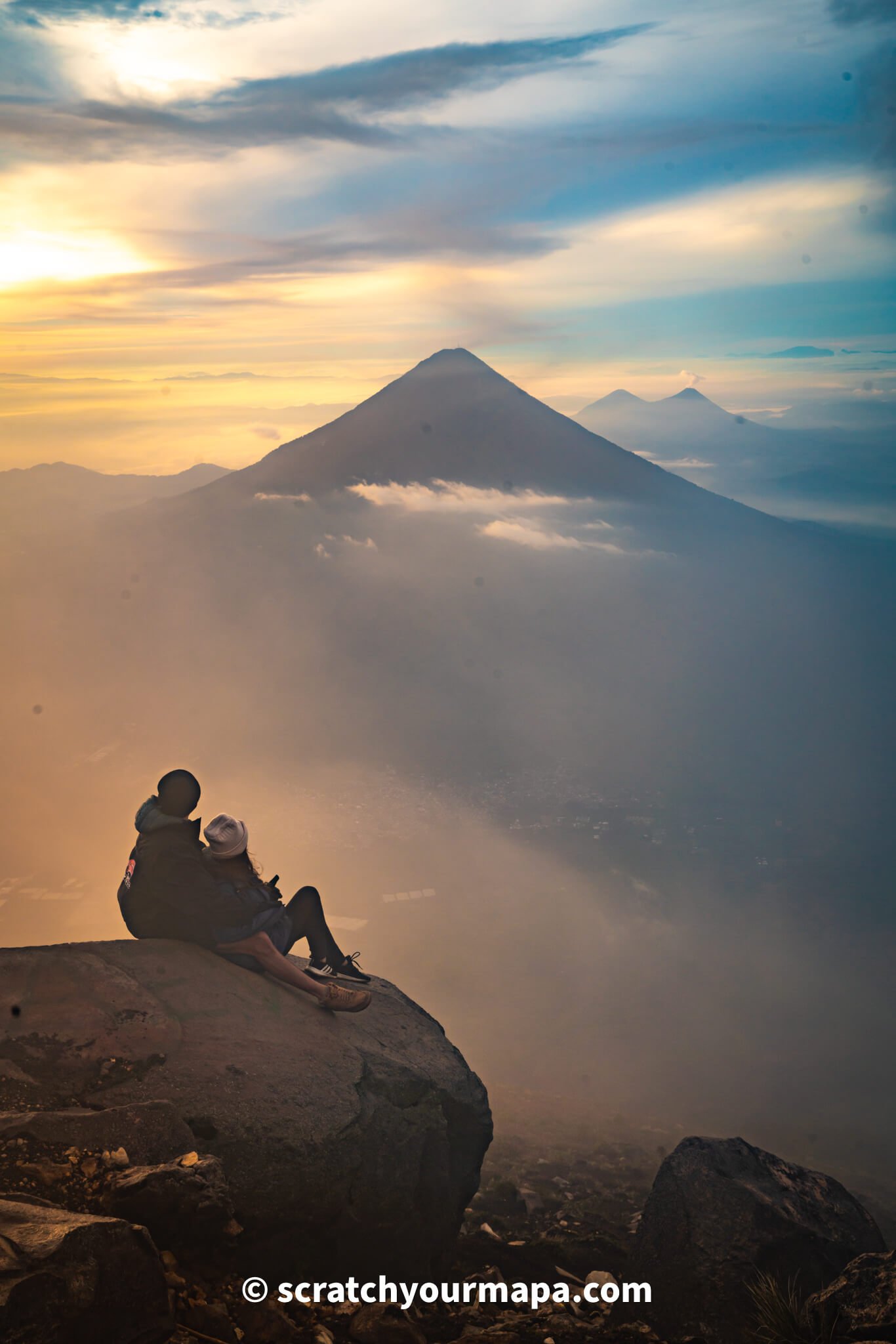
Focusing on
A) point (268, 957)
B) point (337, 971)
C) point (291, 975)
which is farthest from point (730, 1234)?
point (268, 957)

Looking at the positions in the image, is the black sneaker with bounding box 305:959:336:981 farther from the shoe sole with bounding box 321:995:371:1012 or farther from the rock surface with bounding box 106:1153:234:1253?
the rock surface with bounding box 106:1153:234:1253

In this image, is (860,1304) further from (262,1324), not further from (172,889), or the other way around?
(172,889)

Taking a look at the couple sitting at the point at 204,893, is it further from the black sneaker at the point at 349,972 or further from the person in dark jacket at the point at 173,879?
the black sneaker at the point at 349,972

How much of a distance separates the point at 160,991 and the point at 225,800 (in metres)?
142

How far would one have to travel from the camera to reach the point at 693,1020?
87812 mm

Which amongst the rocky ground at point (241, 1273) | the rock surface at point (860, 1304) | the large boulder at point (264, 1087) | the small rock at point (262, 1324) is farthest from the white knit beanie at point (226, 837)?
A: the rock surface at point (860, 1304)

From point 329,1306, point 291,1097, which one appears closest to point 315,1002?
point 291,1097

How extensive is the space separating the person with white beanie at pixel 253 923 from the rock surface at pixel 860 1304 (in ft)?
13.6

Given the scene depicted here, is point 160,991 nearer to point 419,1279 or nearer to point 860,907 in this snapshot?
point 419,1279

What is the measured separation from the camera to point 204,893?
726 cm

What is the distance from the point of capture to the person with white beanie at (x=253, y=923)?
7340 millimetres

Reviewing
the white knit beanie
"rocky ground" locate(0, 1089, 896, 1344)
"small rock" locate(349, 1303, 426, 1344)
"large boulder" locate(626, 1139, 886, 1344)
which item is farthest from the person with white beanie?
"large boulder" locate(626, 1139, 886, 1344)

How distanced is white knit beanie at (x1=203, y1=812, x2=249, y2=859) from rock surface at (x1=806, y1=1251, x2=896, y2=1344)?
5.39m

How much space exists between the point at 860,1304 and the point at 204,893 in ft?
18.2
